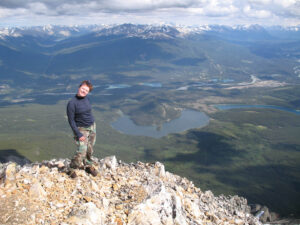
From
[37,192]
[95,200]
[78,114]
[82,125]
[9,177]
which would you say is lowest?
[95,200]

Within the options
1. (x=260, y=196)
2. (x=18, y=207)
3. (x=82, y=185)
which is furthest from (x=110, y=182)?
(x=260, y=196)

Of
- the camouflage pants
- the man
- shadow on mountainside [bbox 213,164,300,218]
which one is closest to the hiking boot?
the man

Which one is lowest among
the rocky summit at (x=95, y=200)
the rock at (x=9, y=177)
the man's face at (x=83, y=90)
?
the rocky summit at (x=95, y=200)

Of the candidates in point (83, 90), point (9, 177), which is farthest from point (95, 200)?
point (83, 90)

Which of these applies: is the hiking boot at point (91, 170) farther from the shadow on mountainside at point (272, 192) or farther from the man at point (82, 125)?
the shadow on mountainside at point (272, 192)

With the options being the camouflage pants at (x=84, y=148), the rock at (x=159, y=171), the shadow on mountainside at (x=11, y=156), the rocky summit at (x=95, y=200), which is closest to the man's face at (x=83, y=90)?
the camouflage pants at (x=84, y=148)

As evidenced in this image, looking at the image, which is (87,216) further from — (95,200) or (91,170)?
(91,170)

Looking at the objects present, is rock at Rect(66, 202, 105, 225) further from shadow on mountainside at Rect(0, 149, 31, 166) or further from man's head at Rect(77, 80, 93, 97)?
shadow on mountainside at Rect(0, 149, 31, 166)
